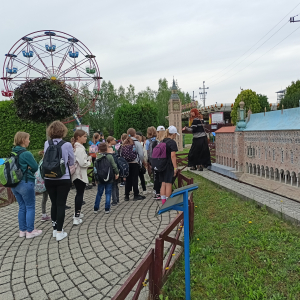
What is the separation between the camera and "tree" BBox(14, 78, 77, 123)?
910 centimetres

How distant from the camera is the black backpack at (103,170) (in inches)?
193

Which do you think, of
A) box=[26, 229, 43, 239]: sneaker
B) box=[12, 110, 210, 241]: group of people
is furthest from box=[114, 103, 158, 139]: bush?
box=[26, 229, 43, 239]: sneaker

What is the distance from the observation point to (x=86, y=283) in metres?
2.72

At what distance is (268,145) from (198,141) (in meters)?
1.83

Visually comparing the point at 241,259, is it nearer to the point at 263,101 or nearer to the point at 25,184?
the point at 25,184

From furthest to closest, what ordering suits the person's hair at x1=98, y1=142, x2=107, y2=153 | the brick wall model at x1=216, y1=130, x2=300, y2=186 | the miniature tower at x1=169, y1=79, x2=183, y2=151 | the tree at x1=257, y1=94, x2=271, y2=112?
the tree at x1=257, y1=94, x2=271, y2=112
the miniature tower at x1=169, y1=79, x2=183, y2=151
the brick wall model at x1=216, y1=130, x2=300, y2=186
the person's hair at x1=98, y1=142, x2=107, y2=153

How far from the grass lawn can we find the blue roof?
87.3 inches

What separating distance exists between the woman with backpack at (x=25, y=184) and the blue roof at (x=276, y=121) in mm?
5209

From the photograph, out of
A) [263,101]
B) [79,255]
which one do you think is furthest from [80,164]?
[263,101]

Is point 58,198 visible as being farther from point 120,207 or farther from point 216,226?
point 216,226

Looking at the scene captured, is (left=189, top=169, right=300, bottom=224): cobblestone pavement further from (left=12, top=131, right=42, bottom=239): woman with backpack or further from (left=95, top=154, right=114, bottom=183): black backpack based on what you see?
(left=12, top=131, right=42, bottom=239): woman with backpack

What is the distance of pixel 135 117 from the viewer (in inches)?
1125

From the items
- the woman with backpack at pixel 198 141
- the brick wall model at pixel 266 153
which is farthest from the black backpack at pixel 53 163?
the brick wall model at pixel 266 153

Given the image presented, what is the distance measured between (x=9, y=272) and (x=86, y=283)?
1.09 meters
